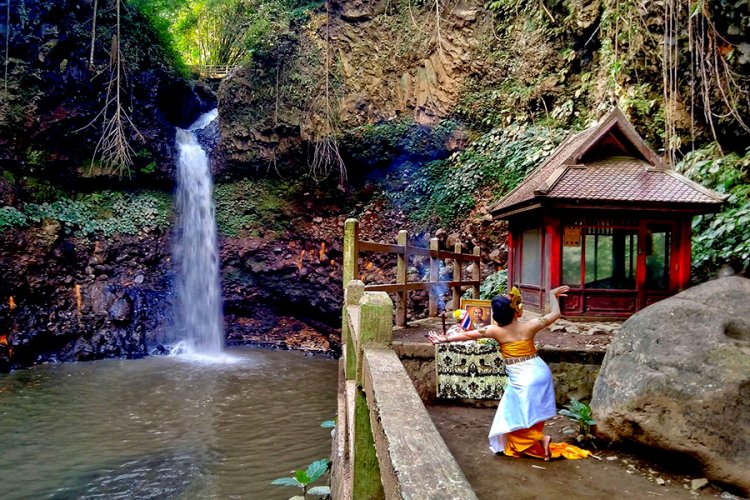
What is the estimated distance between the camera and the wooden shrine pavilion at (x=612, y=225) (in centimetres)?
729

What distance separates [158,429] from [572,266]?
24.4 feet

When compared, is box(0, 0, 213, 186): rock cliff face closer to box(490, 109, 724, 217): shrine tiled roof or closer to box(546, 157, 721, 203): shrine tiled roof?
box(490, 109, 724, 217): shrine tiled roof

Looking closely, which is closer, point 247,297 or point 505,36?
point 505,36

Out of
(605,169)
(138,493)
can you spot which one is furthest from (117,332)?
(605,169)

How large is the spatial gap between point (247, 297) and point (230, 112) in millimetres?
6358

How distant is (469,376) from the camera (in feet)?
16.9

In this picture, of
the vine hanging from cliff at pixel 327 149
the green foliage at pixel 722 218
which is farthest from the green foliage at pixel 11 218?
the green foliage at pixel 722 218

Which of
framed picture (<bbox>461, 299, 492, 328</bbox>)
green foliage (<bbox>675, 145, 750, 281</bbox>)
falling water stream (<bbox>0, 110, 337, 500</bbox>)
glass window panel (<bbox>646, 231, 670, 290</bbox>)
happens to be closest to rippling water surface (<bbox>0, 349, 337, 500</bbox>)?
falling water stream (<bbox>0, 110, 337, 500</bbox>)

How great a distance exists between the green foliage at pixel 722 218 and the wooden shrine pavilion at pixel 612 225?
26.1 inches

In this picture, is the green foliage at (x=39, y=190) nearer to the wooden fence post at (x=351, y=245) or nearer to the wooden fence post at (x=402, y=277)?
the wooden fence post at (x=402, y=277)

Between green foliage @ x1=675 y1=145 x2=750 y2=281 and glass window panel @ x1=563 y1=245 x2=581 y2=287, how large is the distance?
2.19m

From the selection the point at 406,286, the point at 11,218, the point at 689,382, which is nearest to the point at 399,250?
the point at 406,286

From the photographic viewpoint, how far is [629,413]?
3787 mm

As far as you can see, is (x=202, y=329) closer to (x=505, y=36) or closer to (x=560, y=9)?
(x=505, y=36)
